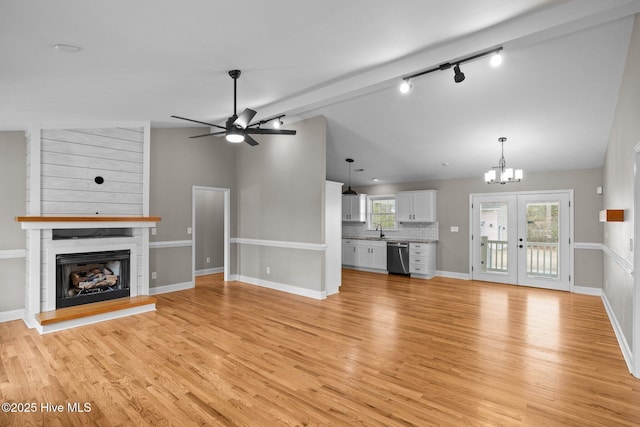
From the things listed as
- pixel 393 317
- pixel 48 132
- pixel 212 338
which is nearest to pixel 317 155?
pixel 393 317

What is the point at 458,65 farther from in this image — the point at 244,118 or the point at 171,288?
the point at 171,288

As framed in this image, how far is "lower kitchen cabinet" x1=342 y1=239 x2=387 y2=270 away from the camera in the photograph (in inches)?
334

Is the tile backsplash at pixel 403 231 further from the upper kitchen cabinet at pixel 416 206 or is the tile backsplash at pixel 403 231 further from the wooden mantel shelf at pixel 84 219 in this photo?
the wooden mantel shelf at pixel 84 219

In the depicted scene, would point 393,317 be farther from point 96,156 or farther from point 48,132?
point 48,132

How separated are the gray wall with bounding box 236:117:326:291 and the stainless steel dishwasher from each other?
2.94 metres

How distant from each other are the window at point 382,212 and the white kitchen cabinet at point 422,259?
3.70 ft

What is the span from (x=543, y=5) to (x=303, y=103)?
3013 millimetres

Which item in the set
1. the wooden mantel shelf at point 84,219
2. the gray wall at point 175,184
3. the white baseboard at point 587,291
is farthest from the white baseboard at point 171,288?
the white baseboard at point 587,291

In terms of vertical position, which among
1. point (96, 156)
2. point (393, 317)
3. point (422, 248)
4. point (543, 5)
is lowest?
point (393, 317)

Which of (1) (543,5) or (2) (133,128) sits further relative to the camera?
(2) (133,128)

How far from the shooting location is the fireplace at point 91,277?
466 centimetres

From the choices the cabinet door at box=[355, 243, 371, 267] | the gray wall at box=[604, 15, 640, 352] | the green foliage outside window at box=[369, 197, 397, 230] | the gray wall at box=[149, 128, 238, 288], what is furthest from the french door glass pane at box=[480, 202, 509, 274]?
the gray wall at box=[149, 128, 238, 288]

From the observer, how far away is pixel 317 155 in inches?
233

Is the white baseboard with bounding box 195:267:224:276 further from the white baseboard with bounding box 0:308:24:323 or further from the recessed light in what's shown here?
the recessed light
